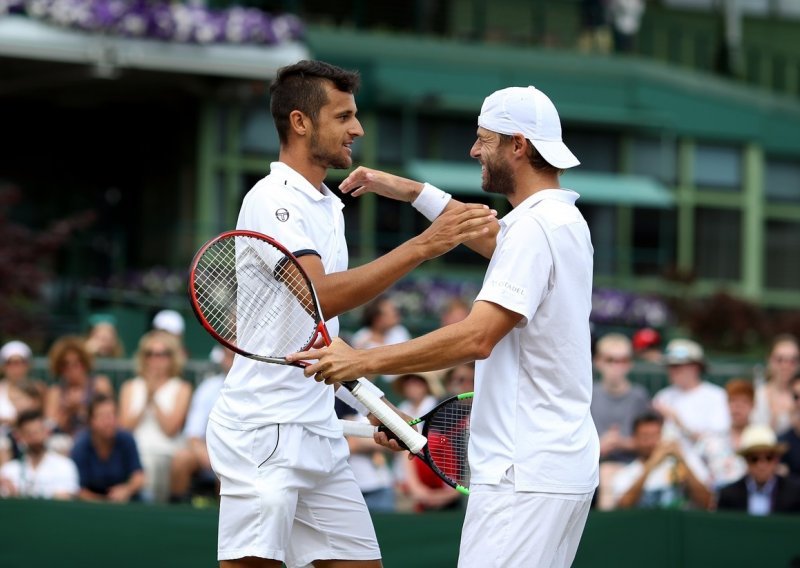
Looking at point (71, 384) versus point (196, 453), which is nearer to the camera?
point (196, 453)

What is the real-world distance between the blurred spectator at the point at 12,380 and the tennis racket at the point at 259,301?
211 inches

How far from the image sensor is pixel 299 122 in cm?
543

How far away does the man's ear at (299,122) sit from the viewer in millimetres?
5426

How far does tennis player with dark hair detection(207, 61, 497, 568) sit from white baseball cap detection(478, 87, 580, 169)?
0.97ft

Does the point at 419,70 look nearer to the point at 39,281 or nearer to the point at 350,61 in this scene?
the point at 350,61

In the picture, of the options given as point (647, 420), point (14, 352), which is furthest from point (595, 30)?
point (647, 420)

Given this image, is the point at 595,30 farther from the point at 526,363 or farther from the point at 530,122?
the point at 526,363

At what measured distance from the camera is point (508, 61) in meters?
21.2

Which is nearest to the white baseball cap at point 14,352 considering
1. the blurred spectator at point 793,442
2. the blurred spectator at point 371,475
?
the blurred spectator at point 371,475

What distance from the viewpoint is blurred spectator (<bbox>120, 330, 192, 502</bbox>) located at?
9.98 meters

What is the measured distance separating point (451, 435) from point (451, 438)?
0.01 meters

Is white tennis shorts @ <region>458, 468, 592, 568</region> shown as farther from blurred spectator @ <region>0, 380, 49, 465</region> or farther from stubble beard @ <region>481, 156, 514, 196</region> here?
blurred spectator @ <region>0, 380, 49, 465</region>

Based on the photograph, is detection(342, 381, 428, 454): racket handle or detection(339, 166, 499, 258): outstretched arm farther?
detection(339, 166, 499, 258): outstretched arm

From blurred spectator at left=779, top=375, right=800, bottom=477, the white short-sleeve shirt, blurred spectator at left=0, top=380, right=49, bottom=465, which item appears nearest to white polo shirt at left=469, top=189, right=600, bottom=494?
blurred spectator at left=779, top=375, right=800, bottom=477
